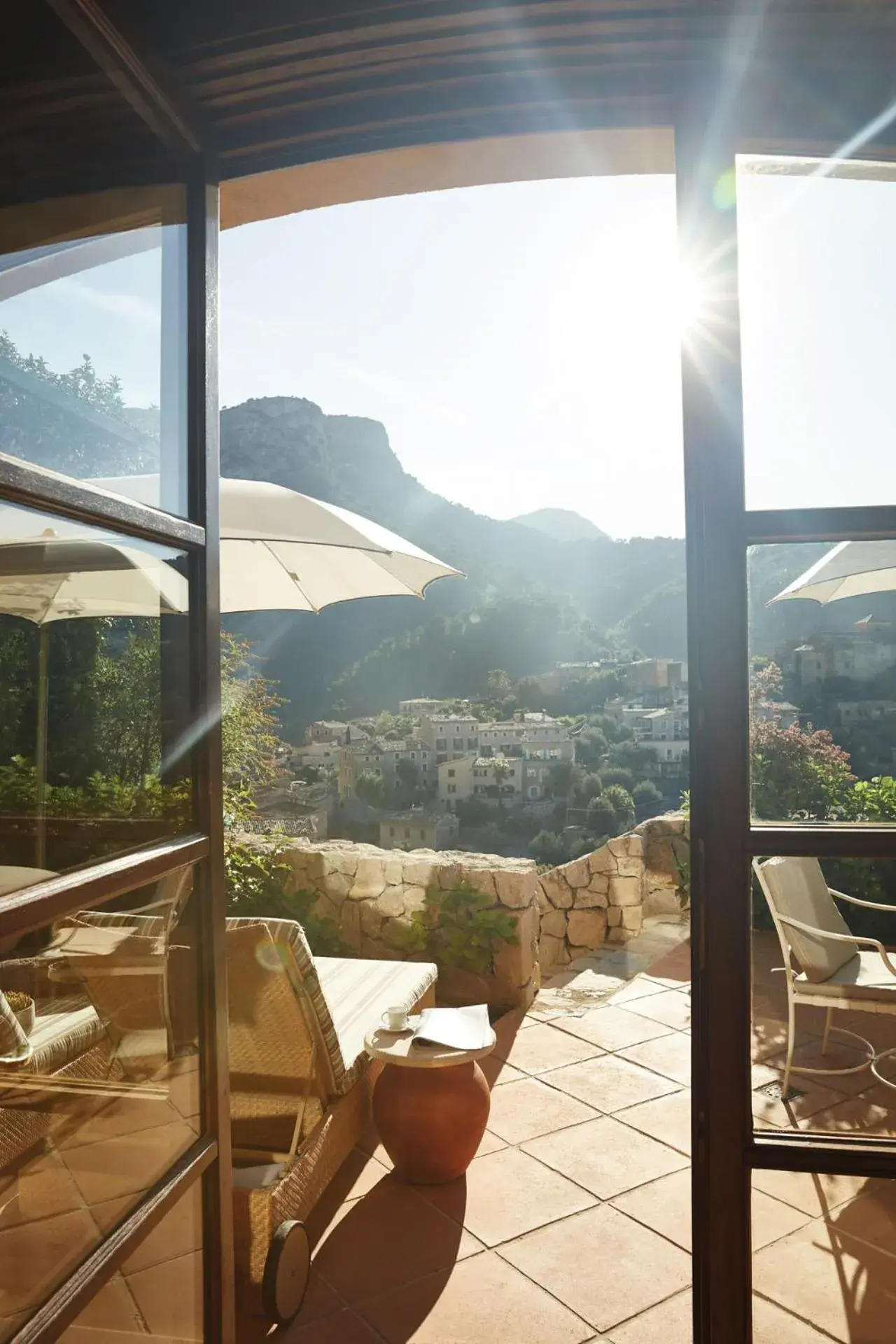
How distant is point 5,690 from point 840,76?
4.35 feet

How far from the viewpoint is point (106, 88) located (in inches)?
45.7

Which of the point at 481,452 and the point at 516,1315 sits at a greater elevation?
the point at 481,452

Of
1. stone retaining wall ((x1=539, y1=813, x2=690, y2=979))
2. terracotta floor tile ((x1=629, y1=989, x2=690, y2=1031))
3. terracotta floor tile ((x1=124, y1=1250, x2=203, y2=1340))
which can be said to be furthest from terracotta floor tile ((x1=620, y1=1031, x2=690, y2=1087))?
terracotta floor tile ((x1=124, y1=1250, x2=203, y2=1340))

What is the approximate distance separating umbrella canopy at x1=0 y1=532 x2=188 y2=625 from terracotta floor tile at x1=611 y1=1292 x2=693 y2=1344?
6.33 ft

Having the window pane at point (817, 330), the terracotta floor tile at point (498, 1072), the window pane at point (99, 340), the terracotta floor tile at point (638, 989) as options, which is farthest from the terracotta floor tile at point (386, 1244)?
the window pane at point (817, 330)

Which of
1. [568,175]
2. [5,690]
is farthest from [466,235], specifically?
[5,690]

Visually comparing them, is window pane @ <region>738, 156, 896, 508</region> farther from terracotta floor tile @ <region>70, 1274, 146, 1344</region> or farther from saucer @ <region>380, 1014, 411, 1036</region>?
saucer @ <region>380, 1014, 411, 1036</region>

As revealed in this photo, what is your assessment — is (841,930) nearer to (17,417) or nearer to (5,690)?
(5,690)

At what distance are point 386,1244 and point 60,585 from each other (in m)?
2.21

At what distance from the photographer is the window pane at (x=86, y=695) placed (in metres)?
0.88

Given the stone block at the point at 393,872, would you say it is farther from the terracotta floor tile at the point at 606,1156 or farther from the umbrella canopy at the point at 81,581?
the umbrella canopy at the point at 81,581

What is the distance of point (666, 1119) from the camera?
3.14 metres

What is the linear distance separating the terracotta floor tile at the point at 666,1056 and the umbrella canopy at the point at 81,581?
3.01 m

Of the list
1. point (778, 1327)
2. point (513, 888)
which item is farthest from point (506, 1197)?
point (513, 888)
